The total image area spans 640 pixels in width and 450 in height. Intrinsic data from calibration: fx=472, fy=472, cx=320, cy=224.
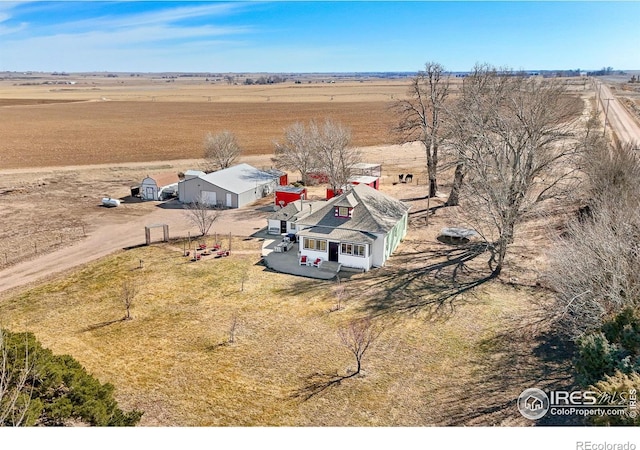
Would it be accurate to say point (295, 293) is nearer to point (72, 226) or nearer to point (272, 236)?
point (272, 236)

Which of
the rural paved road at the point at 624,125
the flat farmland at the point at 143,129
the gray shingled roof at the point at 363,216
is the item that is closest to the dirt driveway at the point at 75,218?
the gray shingled roof at the point at 363,216

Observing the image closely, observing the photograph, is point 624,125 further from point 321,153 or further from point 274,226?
point 274,226

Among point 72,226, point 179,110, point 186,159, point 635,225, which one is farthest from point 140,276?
point 179,110

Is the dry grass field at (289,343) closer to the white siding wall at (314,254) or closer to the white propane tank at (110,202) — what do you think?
the white siding wall at (314,254)

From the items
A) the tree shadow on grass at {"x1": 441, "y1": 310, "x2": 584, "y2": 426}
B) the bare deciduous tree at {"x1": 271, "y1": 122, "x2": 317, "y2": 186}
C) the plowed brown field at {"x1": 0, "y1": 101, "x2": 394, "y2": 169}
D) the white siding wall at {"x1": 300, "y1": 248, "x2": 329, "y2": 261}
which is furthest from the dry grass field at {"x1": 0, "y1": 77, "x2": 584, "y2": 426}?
the plowed brown field at {"x1": 0, "y1": 101, "x2": 394, "y2": 169}

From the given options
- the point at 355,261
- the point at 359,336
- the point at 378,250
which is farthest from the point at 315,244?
the point at 359,336

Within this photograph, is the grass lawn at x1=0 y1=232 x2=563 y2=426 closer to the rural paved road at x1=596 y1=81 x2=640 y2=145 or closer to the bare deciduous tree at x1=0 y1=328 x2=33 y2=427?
the bare deciduous tree at x1=0 y1=328 x2=33 y2=427
